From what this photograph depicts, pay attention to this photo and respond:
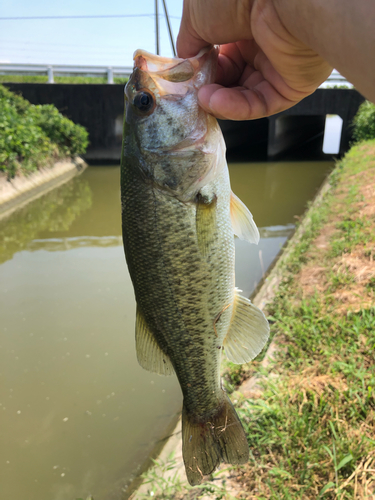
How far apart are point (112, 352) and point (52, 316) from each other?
119 cm

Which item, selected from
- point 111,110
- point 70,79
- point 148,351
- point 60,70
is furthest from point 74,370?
point 70,79

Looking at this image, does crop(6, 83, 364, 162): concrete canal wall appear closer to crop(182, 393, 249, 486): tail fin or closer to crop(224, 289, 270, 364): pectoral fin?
crop(224, 289, 270, 364): pectoral fin

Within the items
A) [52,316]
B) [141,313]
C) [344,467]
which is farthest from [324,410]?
[52,316]

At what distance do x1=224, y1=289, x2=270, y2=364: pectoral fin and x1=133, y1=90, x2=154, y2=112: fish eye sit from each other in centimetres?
88

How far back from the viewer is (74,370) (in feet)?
13.0

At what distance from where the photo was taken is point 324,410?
2.39m

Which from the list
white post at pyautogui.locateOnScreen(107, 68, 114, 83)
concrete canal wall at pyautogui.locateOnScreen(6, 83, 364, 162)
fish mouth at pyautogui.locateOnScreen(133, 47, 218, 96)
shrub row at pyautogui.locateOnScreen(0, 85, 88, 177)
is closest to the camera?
fish mouth at pyautogui.locateOnScreen(133, 47, 218, 96)

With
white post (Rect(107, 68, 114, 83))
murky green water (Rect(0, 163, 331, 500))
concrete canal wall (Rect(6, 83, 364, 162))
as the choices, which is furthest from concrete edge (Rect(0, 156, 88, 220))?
white post (Rect(107, 68, 114, 83))

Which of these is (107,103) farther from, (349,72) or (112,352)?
(349,72)

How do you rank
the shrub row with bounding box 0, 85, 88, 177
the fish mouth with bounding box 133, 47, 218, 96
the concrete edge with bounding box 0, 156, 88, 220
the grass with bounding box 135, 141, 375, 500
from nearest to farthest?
the fish mouth with bounding box 133, 47, 218, 96
the grass with bounding box 135, 141, 375, 500
the concrete edge with bounding box 0, 156, 88, 220
the shrub row with bounding box 0, 85, 88, 177

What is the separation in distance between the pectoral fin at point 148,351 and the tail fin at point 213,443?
0.94 feet

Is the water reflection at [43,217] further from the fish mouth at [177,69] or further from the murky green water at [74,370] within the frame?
the fish mouth at [177,69]

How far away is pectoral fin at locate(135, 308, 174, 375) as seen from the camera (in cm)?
163

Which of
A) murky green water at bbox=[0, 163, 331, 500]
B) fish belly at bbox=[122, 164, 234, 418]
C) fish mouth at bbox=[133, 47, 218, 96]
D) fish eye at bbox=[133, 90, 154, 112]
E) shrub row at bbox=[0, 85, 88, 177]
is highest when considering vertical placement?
fish mouth at bbox=[133, 47, 218, 96]
